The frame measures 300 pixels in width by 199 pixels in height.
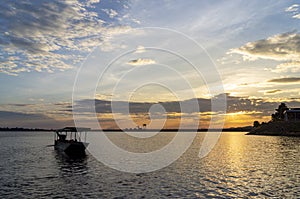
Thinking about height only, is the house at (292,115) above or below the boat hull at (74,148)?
above

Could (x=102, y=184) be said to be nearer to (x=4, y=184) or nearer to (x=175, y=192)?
(x=175, y=192)

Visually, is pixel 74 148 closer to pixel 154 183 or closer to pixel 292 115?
pixel 154 183

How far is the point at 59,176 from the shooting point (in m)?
43.8

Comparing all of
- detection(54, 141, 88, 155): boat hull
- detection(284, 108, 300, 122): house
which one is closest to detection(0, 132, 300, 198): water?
detection(54, 141, 88, 155): boat hull

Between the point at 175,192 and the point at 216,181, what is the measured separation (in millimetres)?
9756

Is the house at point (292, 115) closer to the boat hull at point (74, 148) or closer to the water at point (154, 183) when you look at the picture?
the water at point (154, 183)

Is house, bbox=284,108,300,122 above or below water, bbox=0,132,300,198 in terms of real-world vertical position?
above

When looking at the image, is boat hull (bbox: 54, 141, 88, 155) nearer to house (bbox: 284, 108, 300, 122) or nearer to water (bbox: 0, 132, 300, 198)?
water (bbox: 0, 132, 300, 198)

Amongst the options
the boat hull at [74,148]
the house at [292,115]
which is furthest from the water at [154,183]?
the house at [292,115]

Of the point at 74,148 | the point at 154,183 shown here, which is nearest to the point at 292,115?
the point at 74,148

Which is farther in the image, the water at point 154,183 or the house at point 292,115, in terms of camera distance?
the house at point 292,115

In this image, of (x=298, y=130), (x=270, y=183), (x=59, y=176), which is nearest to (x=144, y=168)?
(x=59, y=176)

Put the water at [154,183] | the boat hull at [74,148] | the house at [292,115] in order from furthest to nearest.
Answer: the house at [292,115]
the boat hull at [74,148]
the water at [154,183]

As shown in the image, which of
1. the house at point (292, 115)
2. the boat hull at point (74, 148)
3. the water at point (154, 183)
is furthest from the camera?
the house at point (292, 115)
